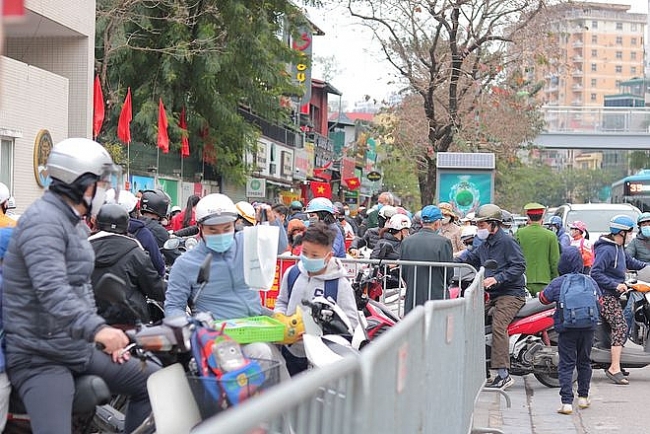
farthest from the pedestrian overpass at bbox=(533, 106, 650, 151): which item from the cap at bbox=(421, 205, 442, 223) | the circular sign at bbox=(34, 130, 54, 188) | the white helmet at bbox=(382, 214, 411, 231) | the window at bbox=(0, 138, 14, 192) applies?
the cap at bbox=(421, 205, 442, 223)

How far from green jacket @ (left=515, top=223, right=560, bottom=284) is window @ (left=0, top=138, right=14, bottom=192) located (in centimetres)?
957

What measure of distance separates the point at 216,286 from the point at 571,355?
4.68 meters

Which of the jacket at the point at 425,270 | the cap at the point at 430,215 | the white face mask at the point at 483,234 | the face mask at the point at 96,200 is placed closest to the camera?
the face mask at the point at 96,200

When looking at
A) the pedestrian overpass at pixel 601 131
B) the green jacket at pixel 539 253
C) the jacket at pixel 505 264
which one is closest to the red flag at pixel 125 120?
the green jacket at pixel 539 253

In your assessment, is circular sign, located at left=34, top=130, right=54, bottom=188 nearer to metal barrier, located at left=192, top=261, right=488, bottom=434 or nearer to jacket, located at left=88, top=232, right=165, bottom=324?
jacket, located at left=88, top=232, right=165, bottom=324

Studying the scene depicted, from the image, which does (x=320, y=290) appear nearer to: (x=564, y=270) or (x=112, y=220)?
(x=112, y=220)

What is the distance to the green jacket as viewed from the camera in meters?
13.2

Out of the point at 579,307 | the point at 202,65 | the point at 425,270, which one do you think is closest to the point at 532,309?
the point at 425,270

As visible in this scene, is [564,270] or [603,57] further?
[603,57]

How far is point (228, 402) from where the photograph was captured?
553 centimetres

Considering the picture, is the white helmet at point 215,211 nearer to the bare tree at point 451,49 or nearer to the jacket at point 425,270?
the jacket at point 425,270

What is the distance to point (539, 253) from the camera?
13250 mm

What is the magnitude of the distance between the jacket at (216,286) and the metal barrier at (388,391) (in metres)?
1.25

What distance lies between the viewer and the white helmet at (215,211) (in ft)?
22.8
